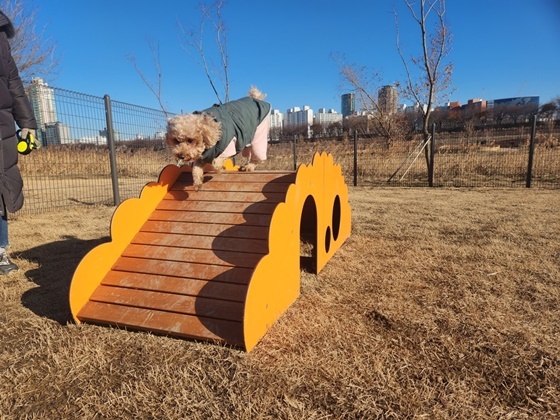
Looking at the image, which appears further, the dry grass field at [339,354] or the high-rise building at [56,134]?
the high-rise building at [56,134]

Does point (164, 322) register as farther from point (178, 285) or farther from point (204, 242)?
point (204, 242)

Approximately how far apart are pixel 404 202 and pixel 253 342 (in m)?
5.47

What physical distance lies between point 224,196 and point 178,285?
83 centimetres

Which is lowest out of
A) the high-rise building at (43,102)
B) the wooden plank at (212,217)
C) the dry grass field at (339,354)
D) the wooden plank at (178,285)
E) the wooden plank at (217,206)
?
the dry grass field at (339,354)

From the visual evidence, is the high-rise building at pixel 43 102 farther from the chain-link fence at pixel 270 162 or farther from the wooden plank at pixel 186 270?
the wooden plank at pixel 186 270

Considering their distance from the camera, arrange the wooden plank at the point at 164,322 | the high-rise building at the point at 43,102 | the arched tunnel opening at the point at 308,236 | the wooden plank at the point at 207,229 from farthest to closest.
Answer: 1. the high-rise building at the point at 43,102
2. the arched tunnel opening at the point at 308,236
3. the wooden plank at the point at 207,229
4. the wooden plank at the point at 164,322

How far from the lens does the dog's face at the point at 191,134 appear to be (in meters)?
2.65

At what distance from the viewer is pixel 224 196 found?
2.78 meters

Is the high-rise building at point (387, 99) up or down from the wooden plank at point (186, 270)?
up

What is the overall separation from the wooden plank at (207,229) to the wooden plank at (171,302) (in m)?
0.50

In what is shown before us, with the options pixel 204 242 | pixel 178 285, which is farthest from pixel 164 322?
pixel 204 242

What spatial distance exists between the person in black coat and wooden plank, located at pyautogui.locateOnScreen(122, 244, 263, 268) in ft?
3.58

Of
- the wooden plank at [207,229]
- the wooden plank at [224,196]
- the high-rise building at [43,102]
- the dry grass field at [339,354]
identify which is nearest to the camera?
the dry grass field at [339,354]

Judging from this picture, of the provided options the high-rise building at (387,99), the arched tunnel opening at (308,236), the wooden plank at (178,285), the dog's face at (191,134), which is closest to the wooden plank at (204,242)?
the wooden plank at (178,285)
